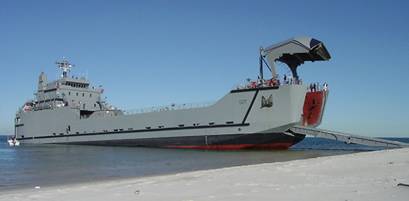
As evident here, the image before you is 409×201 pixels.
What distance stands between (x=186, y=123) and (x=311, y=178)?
30203 mm

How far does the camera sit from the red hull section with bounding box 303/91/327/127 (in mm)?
38375

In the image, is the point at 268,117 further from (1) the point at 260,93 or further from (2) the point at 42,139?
(2) the point at 42,139

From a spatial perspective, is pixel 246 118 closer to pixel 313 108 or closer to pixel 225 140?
pixel 225 140

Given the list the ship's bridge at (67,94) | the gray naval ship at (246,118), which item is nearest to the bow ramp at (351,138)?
the gray naval ship at (246,118)

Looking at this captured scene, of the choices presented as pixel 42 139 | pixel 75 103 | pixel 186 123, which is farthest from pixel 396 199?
pixel 42 139

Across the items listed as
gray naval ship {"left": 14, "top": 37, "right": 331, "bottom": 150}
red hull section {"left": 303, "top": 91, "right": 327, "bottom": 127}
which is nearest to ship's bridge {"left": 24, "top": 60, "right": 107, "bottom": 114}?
gray naval ship {"left": 14, "top": 37, "right": 331, "bottom": 150}

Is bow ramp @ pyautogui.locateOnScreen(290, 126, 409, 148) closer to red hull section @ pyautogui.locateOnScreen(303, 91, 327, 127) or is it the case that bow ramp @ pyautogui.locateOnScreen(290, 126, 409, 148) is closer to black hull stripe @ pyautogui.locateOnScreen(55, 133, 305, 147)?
black hull stripe @ pyautogui.locateOnScreen(55, 133, 305, 147)

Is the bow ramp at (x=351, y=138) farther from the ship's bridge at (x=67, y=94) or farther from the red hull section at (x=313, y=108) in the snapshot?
the ship's bridge at (x=67, y=94)

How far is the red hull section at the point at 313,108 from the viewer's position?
126 ft

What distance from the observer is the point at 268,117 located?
120 feet

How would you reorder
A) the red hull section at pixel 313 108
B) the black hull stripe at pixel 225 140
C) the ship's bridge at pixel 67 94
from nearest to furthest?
the black hull stripe at pixel 225 140
the red hull section at pixel 313 108
the ship's bridge at pixel 67 94

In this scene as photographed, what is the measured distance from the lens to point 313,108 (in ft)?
127

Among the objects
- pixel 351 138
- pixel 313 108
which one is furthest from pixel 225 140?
pixel 351 138

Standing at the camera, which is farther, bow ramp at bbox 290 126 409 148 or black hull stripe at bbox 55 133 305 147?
black hull stripe at bbox 55 133 305 147
